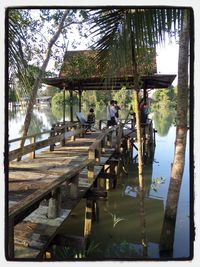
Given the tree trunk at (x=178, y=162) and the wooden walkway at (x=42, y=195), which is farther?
the tree trunk at (x=178, y=162)

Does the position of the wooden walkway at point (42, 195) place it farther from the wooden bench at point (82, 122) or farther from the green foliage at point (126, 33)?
the wooden bench at point (82, 122)

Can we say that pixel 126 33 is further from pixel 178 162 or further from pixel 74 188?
pixel 74 188

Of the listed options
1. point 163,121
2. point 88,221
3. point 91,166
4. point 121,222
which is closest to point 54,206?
point 88,221

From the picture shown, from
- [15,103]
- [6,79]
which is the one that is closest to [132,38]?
[15,103]

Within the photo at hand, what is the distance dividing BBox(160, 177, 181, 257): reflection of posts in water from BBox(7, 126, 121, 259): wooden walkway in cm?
138

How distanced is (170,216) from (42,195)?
2.76 m

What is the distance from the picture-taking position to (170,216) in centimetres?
523

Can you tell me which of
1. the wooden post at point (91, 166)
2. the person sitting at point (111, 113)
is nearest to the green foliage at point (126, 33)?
the wooden post at point (91, 166)

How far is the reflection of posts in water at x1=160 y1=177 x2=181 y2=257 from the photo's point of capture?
16.1ft

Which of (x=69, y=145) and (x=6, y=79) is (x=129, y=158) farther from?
(x=6, y=79)

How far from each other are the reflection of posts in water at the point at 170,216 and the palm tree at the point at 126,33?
219cm

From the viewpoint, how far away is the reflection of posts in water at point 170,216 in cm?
492

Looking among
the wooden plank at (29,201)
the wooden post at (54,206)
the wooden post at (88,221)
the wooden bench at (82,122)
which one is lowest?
the wooden post at (88,221)
